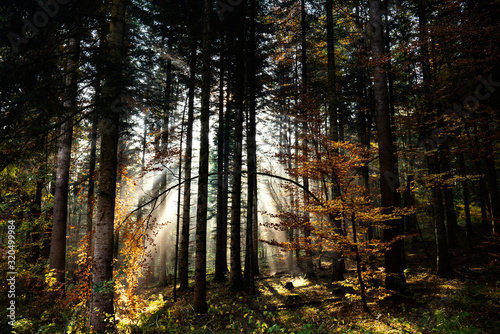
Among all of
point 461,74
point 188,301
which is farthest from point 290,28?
point 188,301

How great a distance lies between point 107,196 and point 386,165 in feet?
28.3

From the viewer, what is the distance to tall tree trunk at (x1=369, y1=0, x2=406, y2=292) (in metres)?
6.93

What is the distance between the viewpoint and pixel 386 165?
7.36 meters

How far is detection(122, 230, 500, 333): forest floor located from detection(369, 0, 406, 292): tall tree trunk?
74cm

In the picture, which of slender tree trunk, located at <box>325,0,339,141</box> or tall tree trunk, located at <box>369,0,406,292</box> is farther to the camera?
slender tree trunk, located at <box>325,0,339,141</box>

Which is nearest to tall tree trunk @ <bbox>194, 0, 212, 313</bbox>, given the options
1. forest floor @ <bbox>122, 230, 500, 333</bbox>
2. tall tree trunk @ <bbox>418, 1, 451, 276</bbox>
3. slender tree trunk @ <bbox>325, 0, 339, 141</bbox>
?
forest floor @ <bbox>122, 230, 500, 333</bbox>

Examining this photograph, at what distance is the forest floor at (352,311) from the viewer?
5309 millimetres

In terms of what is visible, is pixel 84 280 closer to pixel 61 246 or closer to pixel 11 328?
pixel 61 246

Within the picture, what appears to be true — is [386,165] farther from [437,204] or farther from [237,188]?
[237,188]

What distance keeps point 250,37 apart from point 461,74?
31.8 ft

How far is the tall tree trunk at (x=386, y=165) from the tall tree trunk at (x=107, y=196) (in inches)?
314

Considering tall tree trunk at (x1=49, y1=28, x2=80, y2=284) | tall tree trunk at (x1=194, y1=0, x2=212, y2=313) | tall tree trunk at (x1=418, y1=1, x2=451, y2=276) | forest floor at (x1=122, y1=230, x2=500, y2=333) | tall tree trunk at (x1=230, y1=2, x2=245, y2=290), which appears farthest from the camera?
tall tree trunk at (x1=230, y1=2, x2=245, y2=290)

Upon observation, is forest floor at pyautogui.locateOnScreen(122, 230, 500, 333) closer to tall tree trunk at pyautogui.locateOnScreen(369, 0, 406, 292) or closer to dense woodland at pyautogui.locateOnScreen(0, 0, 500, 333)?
dense woodland at pyautogui.locateOnScreen(0, 0, 500, 333)

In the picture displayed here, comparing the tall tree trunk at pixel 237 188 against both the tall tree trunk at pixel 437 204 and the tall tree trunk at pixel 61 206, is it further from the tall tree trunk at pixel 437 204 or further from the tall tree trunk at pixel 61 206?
the tall tree trunk at pixel 437 204
